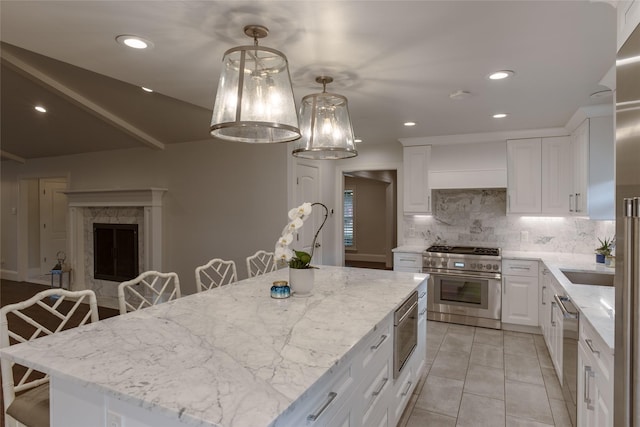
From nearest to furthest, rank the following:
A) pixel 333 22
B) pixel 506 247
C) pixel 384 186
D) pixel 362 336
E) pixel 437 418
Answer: pixel 362 336
pixel 333 22
pixel 437 418
pixel 506 247
pixel 384 186

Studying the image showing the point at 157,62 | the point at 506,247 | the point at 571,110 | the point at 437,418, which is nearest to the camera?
the point at 157,62

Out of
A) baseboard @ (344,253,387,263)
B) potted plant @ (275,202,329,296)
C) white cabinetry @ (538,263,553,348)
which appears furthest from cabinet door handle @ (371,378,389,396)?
baseboard @ (344,253,387,263)

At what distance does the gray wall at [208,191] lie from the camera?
4.68m

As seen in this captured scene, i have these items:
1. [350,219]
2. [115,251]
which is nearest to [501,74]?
[115,251]

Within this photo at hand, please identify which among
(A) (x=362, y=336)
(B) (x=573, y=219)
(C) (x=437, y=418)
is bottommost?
(C) (x=437, y=418)

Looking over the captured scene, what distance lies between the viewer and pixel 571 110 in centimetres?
345

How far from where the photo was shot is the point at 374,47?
2105mm

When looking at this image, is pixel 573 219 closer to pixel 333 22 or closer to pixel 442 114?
pixel 442 114

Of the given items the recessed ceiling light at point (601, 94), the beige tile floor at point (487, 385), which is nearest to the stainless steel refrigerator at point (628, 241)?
the beige tile floor at point (487, 385)

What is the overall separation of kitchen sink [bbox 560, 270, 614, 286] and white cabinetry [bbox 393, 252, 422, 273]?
166cm

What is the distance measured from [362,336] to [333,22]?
155 centimetres

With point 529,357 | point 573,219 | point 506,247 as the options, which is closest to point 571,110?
point 573,219

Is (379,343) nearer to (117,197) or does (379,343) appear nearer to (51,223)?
(117,197)

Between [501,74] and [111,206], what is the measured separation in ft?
19.6
